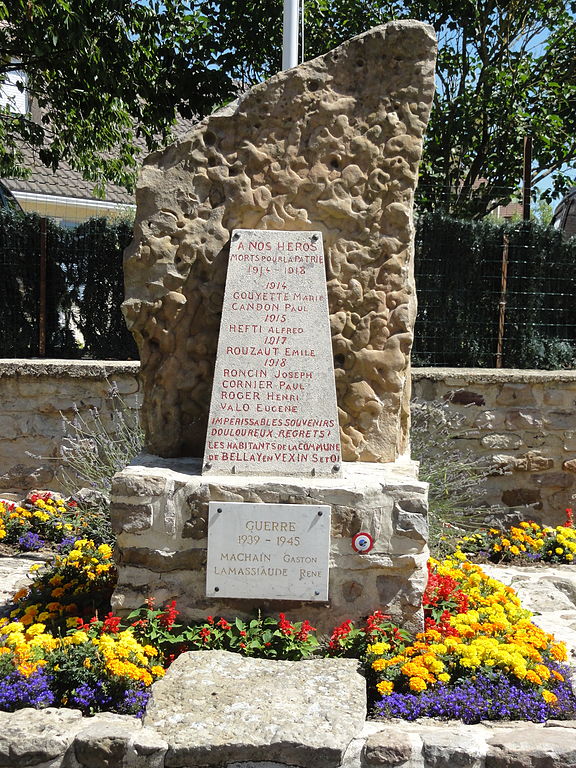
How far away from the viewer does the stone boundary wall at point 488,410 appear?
6.31 meters

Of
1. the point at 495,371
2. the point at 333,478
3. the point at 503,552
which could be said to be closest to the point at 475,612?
the point at 333,478

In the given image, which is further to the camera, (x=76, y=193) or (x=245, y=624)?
(x=76, y=193)

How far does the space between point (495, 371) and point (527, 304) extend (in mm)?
869

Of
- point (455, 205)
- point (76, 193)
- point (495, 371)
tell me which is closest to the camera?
point (495, 371)

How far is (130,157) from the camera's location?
9.16m

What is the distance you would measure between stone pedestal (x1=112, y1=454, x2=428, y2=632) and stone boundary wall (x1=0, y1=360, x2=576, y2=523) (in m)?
2.99

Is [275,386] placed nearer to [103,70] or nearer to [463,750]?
[463,750]

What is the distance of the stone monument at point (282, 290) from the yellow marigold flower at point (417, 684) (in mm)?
473

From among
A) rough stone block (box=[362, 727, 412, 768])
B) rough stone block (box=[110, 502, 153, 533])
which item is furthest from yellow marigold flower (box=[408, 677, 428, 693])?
rough stone block (box=[110, 502, 153, 533])

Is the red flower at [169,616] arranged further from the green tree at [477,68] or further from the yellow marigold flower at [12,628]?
the green tree at [477,68]

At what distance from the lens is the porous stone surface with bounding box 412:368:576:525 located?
20.7 feet

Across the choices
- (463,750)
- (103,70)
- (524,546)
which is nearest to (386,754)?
(463,750)

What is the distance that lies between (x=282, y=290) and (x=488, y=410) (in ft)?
10.4

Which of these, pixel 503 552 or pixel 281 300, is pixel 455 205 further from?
pixel 281 300
